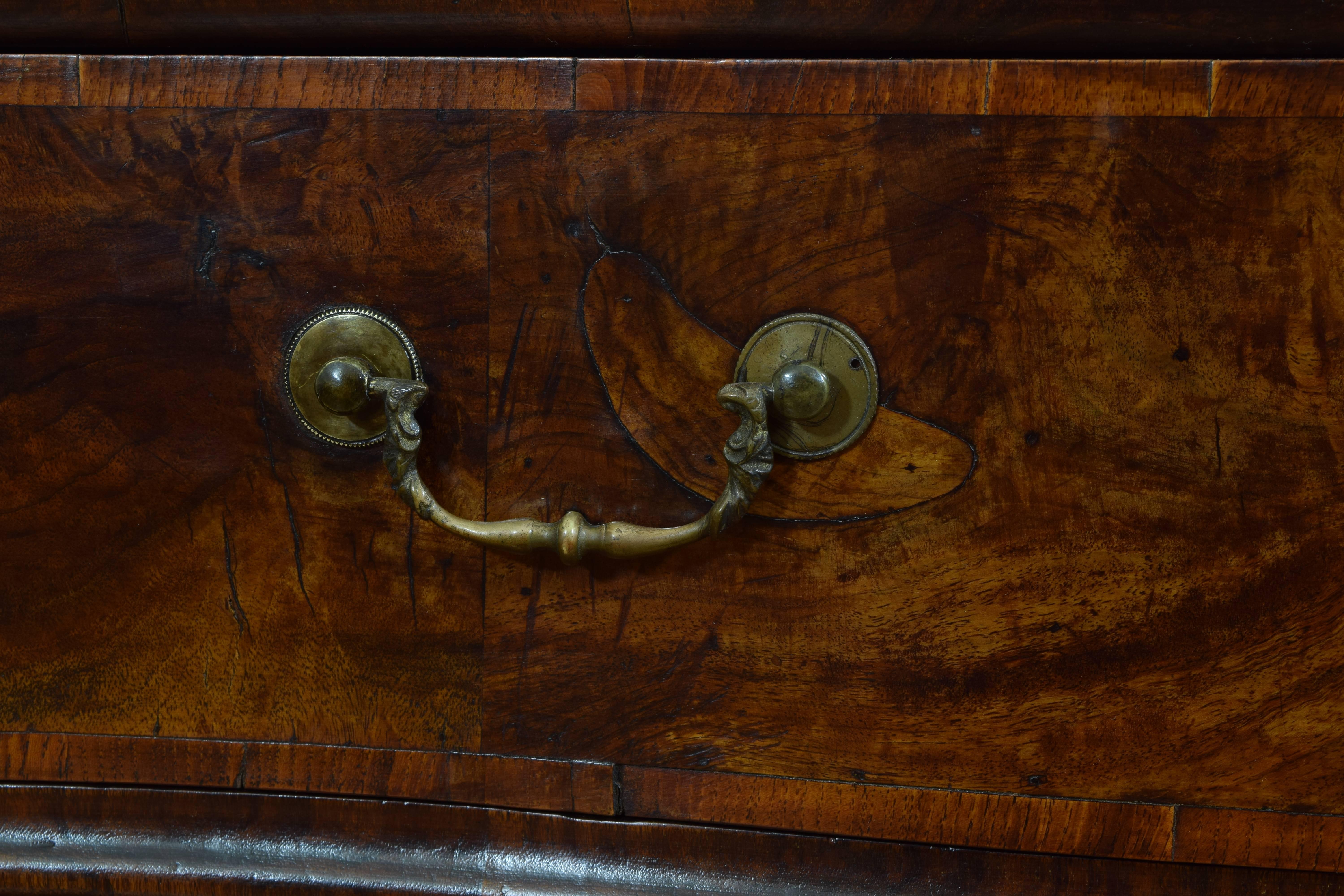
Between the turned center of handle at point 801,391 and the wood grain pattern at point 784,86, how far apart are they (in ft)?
0.32

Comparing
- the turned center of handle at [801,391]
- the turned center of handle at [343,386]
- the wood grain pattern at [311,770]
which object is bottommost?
the wood grain pattern at [311,770]

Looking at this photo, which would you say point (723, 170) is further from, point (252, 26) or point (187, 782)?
point (187, 782)

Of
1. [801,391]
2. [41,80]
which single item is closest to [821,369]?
[801,391]

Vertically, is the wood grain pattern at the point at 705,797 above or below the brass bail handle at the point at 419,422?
below

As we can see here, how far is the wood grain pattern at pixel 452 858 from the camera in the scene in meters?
0.43

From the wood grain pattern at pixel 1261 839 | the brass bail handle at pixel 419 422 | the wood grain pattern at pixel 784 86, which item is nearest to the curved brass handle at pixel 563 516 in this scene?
the brass bail handle at pixel 419 422

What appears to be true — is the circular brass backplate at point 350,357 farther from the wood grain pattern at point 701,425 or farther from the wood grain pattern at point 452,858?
the wood grain pattern at point 452,858

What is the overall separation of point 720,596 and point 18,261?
329mm

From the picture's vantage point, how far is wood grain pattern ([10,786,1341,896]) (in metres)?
0.43

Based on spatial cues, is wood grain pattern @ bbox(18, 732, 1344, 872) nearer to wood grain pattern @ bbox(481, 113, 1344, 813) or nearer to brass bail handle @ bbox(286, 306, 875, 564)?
wood grain pattern @ bbox(481, 113, 1344, 813)

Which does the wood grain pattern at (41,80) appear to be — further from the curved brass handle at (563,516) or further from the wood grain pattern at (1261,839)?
the wood grain pattern at (1261,839)

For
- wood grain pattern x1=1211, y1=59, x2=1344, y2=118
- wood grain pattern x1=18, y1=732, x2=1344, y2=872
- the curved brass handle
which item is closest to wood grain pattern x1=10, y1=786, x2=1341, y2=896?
wood grain pattern x1=18, y1=732, x2=1344, y2=872

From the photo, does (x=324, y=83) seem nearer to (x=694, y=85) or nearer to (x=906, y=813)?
(x=694, y=85)

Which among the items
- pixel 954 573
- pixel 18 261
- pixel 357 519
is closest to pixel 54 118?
pixel 18 261
